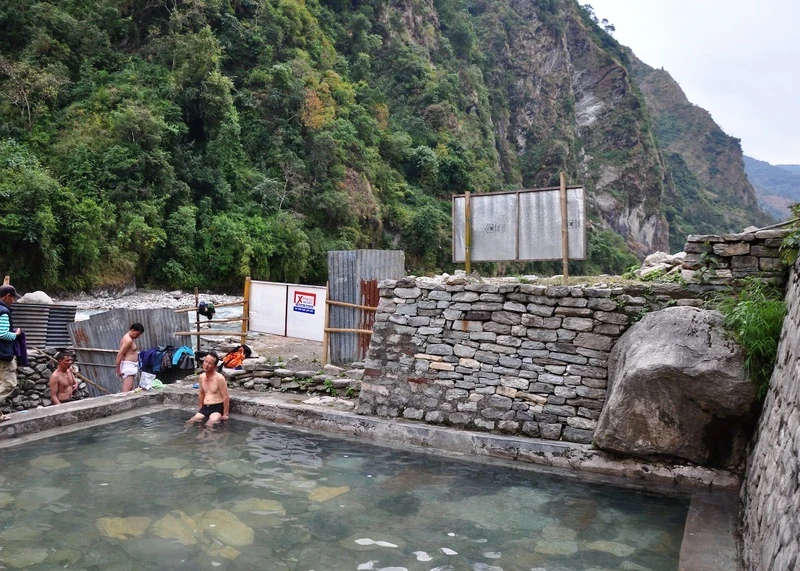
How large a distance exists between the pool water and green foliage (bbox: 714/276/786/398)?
4.49 ft

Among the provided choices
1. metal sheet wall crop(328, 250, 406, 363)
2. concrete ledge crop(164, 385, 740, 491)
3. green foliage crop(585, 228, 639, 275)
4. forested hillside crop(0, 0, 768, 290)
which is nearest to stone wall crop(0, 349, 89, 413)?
concrete ledge crop(164, 385, 740, 491)

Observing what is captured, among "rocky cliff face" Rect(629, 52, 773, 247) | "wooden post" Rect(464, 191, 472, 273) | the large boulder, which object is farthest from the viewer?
"rocky cliff face" Rect(629, 52, 773, 247)

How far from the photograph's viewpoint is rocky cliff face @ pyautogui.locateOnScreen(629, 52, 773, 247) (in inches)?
3009

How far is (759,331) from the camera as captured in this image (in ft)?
14.5

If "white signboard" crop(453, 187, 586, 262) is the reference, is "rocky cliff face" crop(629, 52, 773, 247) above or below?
above

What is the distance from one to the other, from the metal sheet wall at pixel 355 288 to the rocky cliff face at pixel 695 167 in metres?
72.4

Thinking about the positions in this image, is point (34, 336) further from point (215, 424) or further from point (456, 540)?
point (456, 540)

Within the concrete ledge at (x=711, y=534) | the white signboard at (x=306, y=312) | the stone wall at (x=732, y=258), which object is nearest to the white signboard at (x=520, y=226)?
the stone wall at (x=732, y=258)

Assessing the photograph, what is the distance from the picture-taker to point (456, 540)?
412 centimetres

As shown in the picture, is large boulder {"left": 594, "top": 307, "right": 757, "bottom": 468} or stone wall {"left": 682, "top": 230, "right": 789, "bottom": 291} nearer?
large boulder {"left": 594, "top": 307, "right": 757, "bottom": 468}

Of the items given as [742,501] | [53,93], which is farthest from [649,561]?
[53,93]

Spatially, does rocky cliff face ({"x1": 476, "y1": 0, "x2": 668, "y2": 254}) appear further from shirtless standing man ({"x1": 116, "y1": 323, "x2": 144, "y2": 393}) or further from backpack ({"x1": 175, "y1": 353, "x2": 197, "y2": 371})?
shirtless standing man ({"x1": 116, "y1": 323, "x2": 144, "y2": 393})

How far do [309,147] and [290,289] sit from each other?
25435 millimetres

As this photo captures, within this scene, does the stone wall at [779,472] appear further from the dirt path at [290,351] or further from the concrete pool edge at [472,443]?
the dirt path at [290,351]
